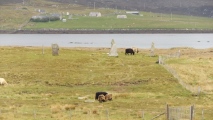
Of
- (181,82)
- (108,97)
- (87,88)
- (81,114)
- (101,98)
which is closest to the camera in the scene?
(81,114)

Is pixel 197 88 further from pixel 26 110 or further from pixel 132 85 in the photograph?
pixel 26 110

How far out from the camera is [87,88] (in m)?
62.6

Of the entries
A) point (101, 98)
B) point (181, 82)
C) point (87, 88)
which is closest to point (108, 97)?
point (101, 98)

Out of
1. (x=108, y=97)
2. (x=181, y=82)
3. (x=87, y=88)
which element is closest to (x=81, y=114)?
(x=108, y=97)

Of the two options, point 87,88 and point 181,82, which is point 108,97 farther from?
point 181,82

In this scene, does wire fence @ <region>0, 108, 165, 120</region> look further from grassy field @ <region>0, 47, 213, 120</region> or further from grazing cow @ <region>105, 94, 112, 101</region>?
grazing cow @ <region>105, 94, 112, 101</region>

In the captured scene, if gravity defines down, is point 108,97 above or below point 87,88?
above

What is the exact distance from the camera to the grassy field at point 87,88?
49.4m

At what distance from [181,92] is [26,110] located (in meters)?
18.0

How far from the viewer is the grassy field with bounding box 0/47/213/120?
49.4m

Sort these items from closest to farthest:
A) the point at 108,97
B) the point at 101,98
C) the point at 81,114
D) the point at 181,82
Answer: the point at 81,114 < the point at 101,98 < the point at 108,97 < the point at 181,82

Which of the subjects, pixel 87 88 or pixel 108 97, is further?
pixel 87 88

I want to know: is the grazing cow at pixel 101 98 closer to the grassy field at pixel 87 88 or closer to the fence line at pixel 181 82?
the grassy field at pixel 87 88

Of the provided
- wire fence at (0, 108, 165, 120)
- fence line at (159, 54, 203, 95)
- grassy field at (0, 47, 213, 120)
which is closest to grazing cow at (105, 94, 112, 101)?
grassy field at (0, 47, 213, 120)
